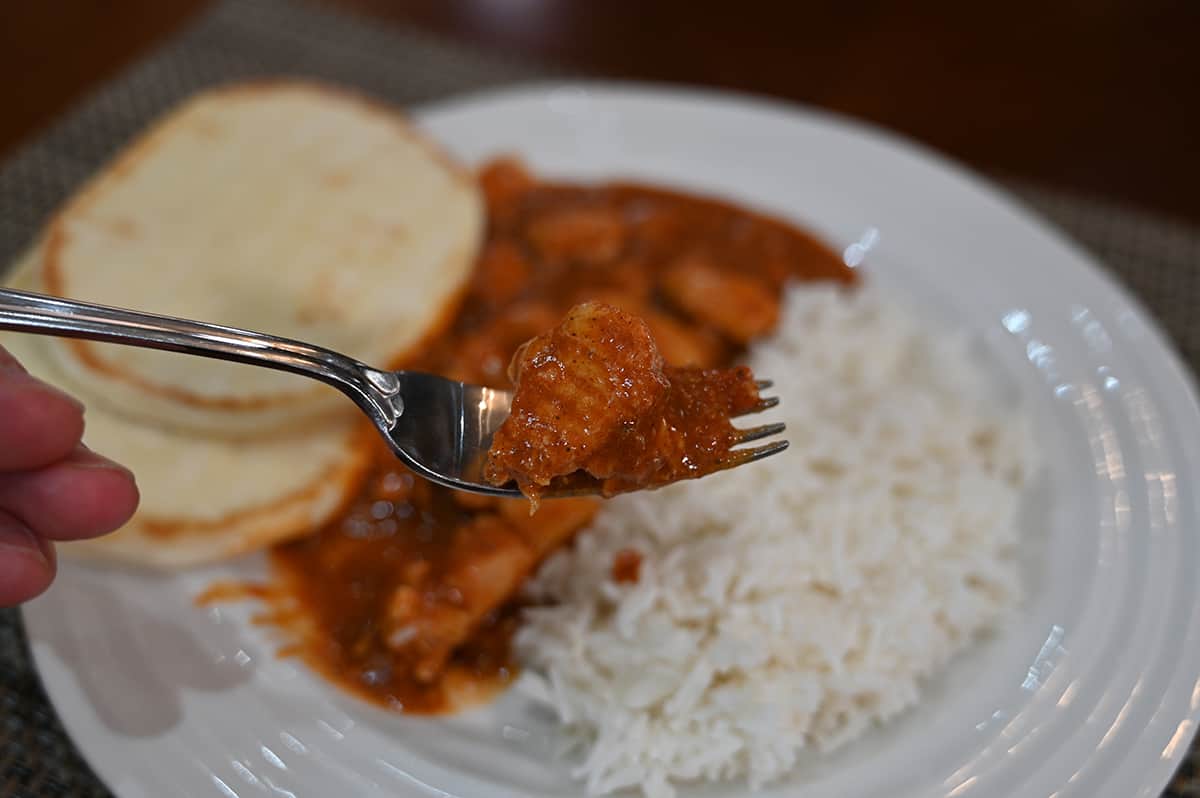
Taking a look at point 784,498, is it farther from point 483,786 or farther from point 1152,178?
point 1152,178

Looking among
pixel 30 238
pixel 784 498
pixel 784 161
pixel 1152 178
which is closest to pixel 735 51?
pixel 784 161

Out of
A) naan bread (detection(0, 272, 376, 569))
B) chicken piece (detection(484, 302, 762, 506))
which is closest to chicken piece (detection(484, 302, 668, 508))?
chicken piece (detection(484, 302, 762, 506))

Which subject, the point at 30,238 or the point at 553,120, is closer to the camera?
the point at 30,238

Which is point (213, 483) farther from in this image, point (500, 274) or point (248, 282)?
point (500, 274)

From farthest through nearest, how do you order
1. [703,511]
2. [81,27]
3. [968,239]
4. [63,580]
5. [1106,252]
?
[81,27]
[1106,252]
[968,239]
[703,511]
[63,580]

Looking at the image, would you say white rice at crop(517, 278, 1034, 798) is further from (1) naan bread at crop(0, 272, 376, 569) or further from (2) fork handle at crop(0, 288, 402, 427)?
(2) fork handle at crop(0, 288, 402, 427)

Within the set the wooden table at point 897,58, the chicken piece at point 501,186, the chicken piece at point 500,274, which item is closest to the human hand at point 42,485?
the chicken piece at point 500,274

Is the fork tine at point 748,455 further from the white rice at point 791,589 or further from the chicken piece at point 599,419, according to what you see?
the white rice at point 791,589
